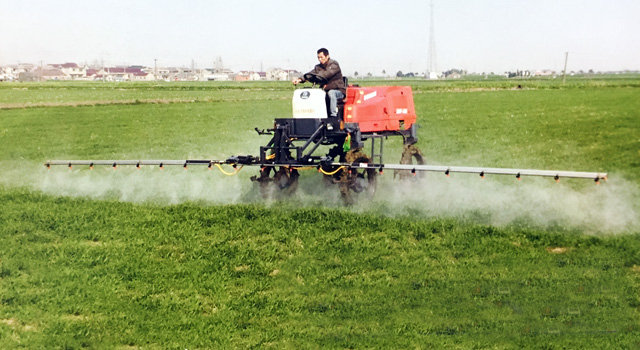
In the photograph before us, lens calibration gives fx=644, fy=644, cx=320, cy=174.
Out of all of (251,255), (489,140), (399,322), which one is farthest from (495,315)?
(489,140)

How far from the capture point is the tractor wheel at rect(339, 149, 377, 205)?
13062mm

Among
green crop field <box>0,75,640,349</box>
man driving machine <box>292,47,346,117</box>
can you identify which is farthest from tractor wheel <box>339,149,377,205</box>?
man driving machine <box>292,47,346,117</box>

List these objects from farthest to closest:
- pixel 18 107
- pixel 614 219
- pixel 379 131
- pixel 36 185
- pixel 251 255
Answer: pixel 18 107, pixel 36 185, pixel 379 131, pixel 614 219, pixel 251 255

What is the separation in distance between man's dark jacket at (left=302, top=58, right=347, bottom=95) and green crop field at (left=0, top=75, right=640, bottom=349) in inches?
94.7

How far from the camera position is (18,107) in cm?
4912

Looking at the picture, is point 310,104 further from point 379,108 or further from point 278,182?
point 278,182

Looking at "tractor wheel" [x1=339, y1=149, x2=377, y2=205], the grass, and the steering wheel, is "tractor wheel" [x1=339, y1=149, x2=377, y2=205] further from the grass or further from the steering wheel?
the steering wheel

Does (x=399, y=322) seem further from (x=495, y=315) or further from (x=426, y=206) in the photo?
(x=426, y=206)

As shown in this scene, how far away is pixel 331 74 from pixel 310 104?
810 mm

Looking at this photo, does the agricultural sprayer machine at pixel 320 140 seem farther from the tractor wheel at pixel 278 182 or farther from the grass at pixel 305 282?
the grass at pixel 305 282

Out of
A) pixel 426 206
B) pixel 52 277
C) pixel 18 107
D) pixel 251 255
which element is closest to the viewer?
pixel 52 277

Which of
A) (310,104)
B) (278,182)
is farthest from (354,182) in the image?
(310,104)

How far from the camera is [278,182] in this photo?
13727mm

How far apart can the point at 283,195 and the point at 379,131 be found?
2611 millimetres
